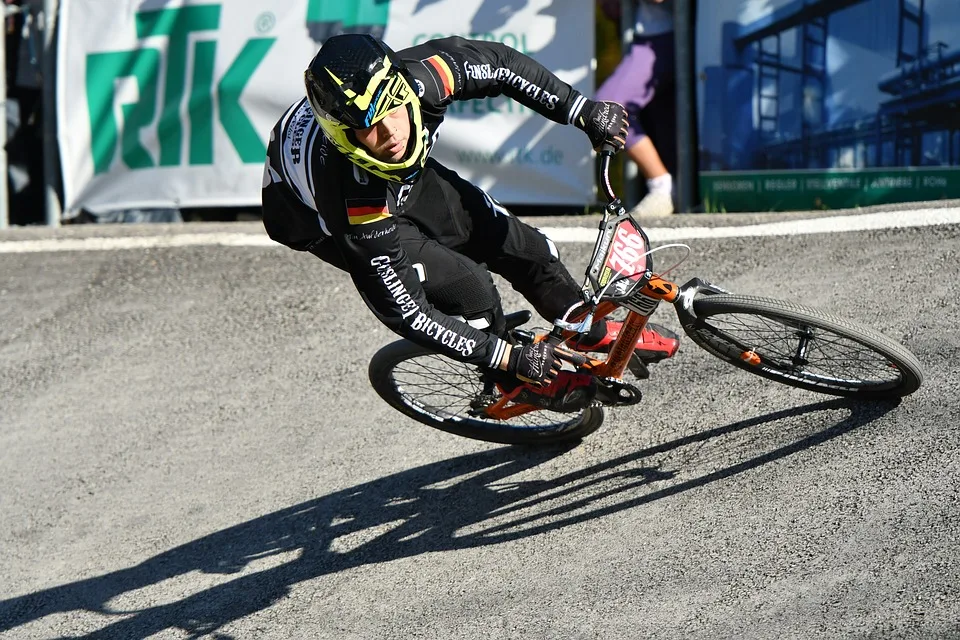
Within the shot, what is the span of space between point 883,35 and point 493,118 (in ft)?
10.1

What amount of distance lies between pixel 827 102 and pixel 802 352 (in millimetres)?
3516

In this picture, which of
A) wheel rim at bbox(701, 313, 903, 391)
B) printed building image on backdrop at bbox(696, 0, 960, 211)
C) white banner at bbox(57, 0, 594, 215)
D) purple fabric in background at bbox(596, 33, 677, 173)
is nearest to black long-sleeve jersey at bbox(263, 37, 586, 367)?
wheel rim at bbox(701, 313, 903, 391)

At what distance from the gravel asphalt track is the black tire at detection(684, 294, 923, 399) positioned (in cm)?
20

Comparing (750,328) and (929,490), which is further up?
(750,328)

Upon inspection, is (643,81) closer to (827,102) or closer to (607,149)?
(827,102)

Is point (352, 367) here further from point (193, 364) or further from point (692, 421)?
point (692, 421)

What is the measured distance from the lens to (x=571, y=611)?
415 centimetres

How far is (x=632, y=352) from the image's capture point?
4.56 metres

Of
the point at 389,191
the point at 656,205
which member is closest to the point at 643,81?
the point at 656,205

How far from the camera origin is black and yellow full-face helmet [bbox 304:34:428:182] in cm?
357

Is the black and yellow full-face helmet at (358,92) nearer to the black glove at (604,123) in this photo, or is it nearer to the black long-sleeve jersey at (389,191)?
the black long-sleeve jersey at (389,191)

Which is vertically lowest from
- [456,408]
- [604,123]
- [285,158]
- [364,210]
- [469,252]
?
[456,408]

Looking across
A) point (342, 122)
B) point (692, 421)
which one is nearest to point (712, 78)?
point (692, 421)

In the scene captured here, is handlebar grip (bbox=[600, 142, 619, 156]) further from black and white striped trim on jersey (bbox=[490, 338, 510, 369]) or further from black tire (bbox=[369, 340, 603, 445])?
black tire (bbox=[369, 340, 603, 445])
